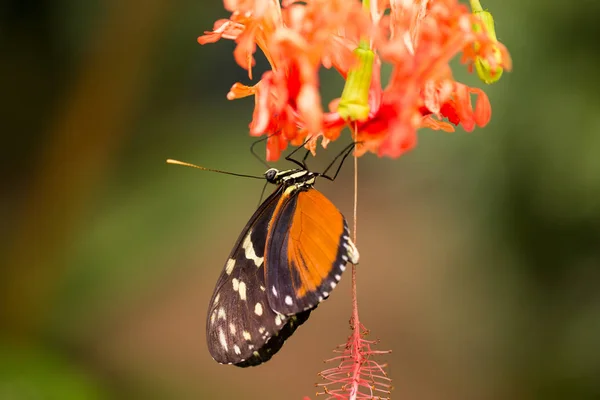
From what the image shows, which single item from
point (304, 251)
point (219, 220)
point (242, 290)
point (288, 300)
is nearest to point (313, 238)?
point (304, 251)

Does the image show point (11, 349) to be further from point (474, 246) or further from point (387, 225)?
point (387, 225)

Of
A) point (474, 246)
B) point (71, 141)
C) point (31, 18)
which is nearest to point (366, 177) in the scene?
point (474, 246)

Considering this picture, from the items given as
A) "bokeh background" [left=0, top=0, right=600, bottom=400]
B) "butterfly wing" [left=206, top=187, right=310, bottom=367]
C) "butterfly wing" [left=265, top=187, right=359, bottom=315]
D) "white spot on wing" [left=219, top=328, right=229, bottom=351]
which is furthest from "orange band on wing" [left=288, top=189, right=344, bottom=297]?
"bokeh background" [left=0, top=0, right=600, bottom=400]

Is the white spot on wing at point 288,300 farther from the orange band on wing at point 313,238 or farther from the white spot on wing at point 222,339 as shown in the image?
the white spot on wing at point 222,339

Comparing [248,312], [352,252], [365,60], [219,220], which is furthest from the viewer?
[219,220]

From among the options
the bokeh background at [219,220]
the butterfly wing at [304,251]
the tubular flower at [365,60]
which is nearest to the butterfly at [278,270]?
the butterfly wing at [304,251]

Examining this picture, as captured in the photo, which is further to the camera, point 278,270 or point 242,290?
point 242,290

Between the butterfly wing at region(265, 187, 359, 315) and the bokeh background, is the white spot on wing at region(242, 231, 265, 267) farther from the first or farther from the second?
the bokeh background

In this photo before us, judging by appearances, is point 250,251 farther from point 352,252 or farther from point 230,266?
point 352,252
